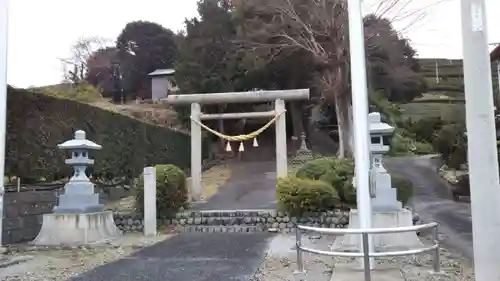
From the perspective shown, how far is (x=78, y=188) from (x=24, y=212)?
3.95 feet

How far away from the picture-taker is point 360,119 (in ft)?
15.4

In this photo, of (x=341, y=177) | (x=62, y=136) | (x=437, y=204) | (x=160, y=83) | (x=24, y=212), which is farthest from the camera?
(x=160, y=83)

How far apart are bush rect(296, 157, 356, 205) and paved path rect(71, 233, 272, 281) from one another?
198 cm

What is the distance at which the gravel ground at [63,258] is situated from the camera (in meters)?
5.41

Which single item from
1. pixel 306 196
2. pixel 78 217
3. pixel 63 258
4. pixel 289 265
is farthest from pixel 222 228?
pixel 289 265

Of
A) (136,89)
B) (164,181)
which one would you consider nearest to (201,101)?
(164,181)

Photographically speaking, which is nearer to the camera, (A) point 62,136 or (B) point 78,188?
(B) point 78,188

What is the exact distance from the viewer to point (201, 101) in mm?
12602

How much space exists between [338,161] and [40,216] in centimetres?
647

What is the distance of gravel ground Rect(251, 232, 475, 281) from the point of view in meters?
4.85

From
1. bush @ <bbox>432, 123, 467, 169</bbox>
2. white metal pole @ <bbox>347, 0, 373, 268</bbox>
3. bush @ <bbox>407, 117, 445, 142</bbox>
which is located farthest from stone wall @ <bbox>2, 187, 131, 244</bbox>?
bush @ <bbox>407, 117, 445, 142</bbox>

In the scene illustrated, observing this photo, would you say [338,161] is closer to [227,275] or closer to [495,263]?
[227,275]

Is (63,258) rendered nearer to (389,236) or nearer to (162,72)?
(389,236)

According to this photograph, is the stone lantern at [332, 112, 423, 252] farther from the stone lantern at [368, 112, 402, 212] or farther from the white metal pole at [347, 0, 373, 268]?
the white metal pole at [347, 0, 373, 268]
